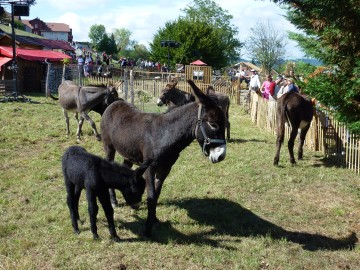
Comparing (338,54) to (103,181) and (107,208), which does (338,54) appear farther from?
Answer: (107,208)

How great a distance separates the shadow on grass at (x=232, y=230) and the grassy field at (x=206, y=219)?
15 mm

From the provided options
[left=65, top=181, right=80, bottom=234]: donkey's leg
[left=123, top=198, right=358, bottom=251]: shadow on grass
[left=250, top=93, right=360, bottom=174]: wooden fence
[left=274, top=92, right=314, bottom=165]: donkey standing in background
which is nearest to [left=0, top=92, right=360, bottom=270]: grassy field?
[left=123, top=198, right=358, bottom=251]: shadow on grass

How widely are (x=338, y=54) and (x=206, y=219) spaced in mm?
3127

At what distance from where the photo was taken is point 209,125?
4980mm

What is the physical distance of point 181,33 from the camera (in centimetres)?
4769

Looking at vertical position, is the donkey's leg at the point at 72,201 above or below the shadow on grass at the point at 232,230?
above

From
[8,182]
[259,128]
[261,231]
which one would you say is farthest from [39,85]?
[261,231]

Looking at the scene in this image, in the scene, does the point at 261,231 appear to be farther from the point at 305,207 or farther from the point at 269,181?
the point at 269,181

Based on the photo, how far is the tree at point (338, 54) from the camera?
453cm

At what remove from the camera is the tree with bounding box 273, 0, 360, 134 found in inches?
178

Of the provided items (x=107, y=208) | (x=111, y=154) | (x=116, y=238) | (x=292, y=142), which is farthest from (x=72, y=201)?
(x=292, y=142)

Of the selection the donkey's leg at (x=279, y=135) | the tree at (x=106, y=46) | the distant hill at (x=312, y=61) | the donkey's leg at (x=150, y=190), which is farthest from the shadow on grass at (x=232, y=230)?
the tree at (x=106, y=46)

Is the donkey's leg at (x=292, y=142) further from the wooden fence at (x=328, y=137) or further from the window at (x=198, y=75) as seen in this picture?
the window at (x=198, y=75)

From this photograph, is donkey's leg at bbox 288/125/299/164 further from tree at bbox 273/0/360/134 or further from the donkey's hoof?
the donkey's hoof
